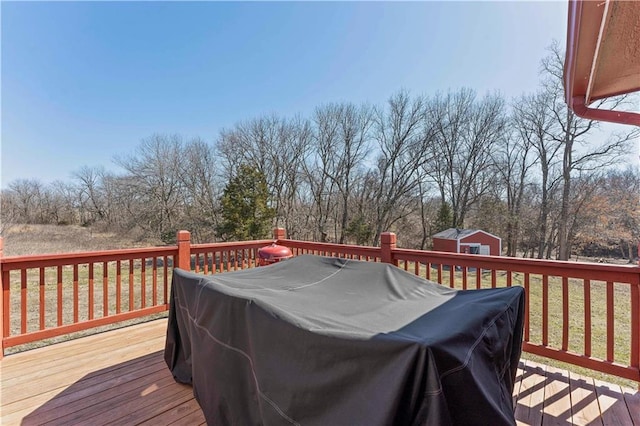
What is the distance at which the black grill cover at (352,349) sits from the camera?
0.92 m

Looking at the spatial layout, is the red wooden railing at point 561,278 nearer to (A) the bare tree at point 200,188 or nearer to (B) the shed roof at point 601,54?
(B) the shed roof at point 601,54

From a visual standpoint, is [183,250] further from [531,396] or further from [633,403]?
[633,403]

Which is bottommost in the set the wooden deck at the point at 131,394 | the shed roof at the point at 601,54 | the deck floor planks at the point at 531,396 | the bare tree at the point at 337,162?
the deck floor planks at the point at 531,396

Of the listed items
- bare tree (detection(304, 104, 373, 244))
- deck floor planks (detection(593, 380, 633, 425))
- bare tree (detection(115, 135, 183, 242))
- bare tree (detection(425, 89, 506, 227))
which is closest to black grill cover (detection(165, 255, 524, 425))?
deck floor planks (detection(593, 380, 633, 425))

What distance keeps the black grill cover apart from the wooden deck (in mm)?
517

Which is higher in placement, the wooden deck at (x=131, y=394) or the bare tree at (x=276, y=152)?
the bare tree at (x=276, y=152)

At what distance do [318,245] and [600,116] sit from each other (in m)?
3.50

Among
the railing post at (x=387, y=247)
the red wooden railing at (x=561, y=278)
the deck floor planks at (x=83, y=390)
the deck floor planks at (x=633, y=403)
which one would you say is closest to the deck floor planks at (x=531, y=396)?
the red wooden railing at (x=561, y=278)

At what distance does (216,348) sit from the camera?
5.43 ft

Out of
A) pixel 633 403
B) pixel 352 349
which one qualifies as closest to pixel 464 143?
pixel 633 403

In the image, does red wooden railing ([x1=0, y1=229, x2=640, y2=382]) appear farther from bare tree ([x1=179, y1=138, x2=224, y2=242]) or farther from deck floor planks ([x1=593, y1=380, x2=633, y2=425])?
bare tree ([x1=179, y1=138, x2=224, y2=242])

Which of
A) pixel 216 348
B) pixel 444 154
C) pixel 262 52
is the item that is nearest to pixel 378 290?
pixel 216 348

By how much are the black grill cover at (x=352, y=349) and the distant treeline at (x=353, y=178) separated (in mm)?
14748

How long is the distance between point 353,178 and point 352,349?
1692 centimetres
